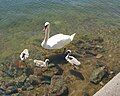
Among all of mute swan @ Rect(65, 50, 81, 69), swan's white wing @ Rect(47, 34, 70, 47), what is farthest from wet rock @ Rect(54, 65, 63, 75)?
swan's white wing @ Rect(47, 34, 70, 47)

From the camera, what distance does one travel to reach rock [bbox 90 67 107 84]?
1430cm

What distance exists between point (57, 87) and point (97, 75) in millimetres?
1878

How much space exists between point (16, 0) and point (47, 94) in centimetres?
940

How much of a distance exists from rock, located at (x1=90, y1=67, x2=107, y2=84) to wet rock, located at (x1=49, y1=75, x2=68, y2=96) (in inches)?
51.6

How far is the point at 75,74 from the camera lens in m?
14.9

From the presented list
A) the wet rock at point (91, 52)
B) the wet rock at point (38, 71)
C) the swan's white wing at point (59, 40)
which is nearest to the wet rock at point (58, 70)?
the wet rock at point (38, 71)

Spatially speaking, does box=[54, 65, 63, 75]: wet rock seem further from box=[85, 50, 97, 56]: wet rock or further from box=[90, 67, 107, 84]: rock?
box=[85, 50, 97, 56]: wet rock

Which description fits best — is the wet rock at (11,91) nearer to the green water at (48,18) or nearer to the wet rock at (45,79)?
the wet rock at (45,79)

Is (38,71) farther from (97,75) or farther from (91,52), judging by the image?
(91,52)

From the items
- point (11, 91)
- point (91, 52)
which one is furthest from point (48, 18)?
point (11, 91)

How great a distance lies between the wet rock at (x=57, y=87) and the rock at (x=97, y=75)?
4.30ft

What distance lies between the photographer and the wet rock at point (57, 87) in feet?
44.6

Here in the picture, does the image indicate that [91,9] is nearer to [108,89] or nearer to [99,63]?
[99,63]

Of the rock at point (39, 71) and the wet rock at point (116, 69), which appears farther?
the wet rock at point (116, 69)
